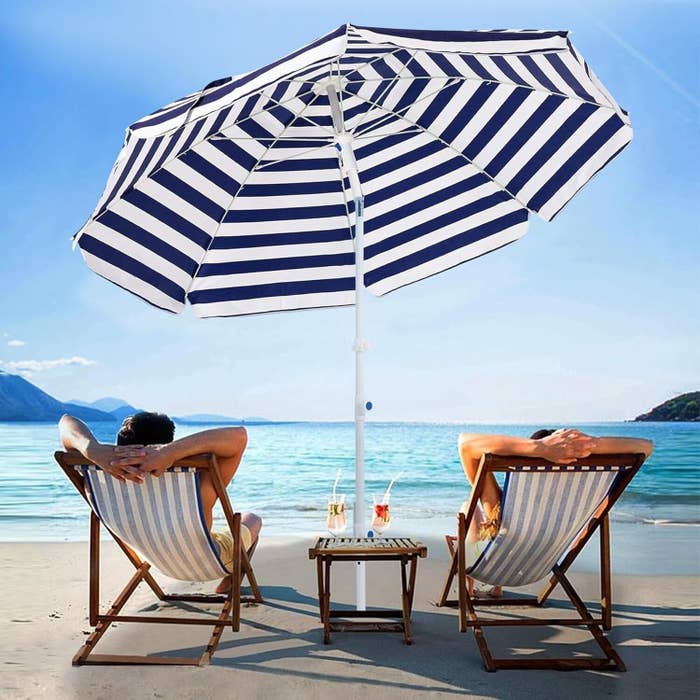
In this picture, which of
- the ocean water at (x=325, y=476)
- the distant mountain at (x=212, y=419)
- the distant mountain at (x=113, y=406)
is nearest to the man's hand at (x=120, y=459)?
the ocean water at (x=325, y=476)

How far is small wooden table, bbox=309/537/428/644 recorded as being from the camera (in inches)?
120

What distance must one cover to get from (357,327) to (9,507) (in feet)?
35.0

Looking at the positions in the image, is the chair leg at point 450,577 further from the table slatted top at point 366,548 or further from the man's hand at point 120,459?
the man's hand at point 120,459

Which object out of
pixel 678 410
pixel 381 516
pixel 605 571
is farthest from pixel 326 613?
pixel 678 410

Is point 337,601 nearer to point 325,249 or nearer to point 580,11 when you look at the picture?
point 325,249

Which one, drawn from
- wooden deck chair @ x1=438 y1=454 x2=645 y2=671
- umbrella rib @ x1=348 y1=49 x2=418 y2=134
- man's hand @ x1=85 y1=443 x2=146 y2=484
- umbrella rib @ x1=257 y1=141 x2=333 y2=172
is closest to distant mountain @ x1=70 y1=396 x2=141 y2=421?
umbrella rib @ x1=257 y1=141 x2=333 y2=172

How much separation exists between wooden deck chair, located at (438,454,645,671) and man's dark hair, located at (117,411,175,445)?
1.27 metres

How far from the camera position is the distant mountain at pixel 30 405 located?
108ft

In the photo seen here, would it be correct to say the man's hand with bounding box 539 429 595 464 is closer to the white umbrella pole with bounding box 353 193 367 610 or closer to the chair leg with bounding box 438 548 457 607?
the chair leg with bounding box 438 548 457 607

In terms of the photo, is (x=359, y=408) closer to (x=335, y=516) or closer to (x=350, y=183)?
(x=335, y=516)

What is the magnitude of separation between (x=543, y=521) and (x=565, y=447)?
1.17ft

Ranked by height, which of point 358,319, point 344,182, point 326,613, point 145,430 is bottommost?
point 326,613

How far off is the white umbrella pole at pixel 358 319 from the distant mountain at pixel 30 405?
103 ft

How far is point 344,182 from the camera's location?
4.13 metres
